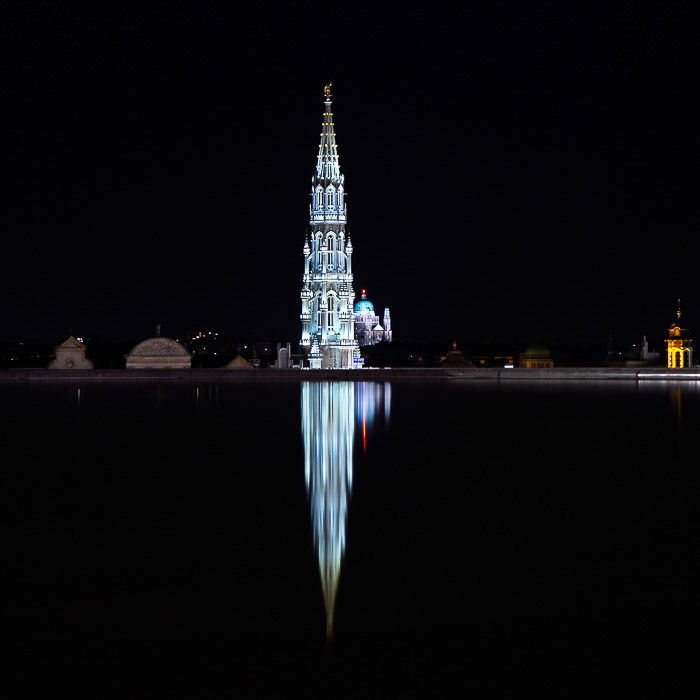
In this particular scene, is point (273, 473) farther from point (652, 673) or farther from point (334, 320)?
point (334, 320)

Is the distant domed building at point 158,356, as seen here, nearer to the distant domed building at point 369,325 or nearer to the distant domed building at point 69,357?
the distant domed building at point 69,357

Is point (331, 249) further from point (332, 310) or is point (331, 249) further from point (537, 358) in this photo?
point (537, 358)

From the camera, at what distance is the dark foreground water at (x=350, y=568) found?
665 cm

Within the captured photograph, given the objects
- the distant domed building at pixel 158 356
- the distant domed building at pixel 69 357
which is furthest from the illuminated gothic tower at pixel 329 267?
the distant domed building at pixel 69 357

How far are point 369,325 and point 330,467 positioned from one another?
5040 inches

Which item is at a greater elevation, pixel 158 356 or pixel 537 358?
pixel 158 356

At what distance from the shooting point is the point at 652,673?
656cm

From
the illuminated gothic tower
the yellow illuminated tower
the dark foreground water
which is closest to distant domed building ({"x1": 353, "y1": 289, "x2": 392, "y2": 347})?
the illuminated gothic tower

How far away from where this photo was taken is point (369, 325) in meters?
144

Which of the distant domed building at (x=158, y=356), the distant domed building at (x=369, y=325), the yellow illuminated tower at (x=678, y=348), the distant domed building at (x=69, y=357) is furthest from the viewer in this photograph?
the distant domed building at (x=369, y=325)

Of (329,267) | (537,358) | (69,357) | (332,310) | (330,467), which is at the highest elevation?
(329,267)

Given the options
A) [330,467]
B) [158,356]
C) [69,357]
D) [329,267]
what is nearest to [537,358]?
[329,267]

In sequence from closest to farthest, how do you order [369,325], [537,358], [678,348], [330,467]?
[330,467], [678,348], [537,358], [369,325]

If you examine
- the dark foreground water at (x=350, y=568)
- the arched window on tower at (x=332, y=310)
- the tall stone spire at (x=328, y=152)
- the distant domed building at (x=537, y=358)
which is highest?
the tall stone spire at (x=328, y=152)
